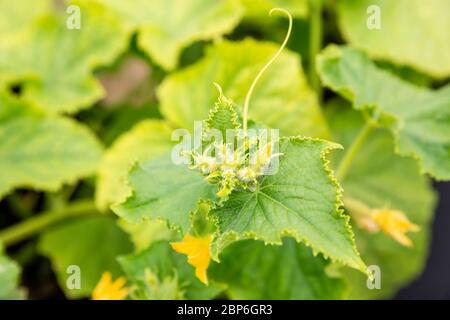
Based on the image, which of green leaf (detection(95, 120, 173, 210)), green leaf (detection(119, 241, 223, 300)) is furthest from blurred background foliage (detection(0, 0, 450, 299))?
green leaf (detection(119, 241, 223, 300))

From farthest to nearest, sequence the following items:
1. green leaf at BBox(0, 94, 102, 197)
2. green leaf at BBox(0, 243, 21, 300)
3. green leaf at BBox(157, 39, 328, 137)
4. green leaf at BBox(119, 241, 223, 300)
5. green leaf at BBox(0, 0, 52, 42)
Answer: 1. green leaf at BBox(0, 0, 52, 42)
2. green leaf at BBox(0, 94, 102, 197)
3. green leaf at BBox(157, 39, 328, 137)
4. green leaf at BBox(0, 243, 21, 300)
5. green leaf at BBox(119, 241, 223, 300)

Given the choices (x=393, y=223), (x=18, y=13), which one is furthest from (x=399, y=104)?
(x=18, y=13)

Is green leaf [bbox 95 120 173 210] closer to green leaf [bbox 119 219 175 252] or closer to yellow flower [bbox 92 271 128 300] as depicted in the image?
green leaf [bbox 119 219 175 252]

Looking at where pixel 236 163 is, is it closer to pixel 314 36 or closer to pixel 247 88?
pixel 247 88

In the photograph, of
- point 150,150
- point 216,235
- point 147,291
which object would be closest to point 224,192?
point 216,235

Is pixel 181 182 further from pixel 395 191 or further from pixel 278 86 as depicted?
pixel 395 191

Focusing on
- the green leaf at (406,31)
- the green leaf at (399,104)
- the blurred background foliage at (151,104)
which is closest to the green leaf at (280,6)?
the blurred background foliage at (151,104)

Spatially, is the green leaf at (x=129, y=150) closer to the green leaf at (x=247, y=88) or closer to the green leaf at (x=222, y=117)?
the green leaf at (x=247, y=88)
